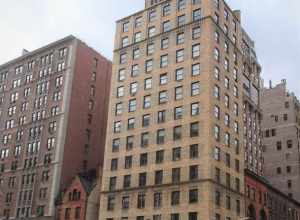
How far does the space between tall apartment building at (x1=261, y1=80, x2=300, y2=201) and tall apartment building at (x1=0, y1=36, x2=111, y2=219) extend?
49.3 m

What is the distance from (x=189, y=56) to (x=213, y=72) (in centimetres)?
548

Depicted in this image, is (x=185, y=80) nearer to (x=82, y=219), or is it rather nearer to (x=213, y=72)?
(x=213, y=72)

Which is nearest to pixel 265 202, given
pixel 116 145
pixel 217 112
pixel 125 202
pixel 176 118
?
pixel 217 112

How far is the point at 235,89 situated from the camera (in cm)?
9525

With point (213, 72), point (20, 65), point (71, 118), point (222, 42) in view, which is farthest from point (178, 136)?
point (20, 65)

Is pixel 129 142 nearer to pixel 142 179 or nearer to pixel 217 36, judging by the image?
pixel 142 179

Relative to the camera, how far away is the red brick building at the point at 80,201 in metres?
95.1

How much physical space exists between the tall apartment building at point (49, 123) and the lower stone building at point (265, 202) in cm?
3690

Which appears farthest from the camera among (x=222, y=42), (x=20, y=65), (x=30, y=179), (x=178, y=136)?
(x=20, y=65)

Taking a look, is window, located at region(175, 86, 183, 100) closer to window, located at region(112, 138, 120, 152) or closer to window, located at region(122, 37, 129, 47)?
window, located at region(112, 138, 120, 152)

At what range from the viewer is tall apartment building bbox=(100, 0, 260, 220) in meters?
80.5

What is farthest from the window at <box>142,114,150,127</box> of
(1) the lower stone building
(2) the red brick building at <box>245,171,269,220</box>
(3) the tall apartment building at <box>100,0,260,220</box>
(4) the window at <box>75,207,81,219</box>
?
(2) the red brick building at <box>245,171,269,220</box>

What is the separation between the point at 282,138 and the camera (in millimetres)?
137125

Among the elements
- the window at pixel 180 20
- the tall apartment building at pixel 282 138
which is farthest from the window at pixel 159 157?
the tall apartment building at pixel 282 138
